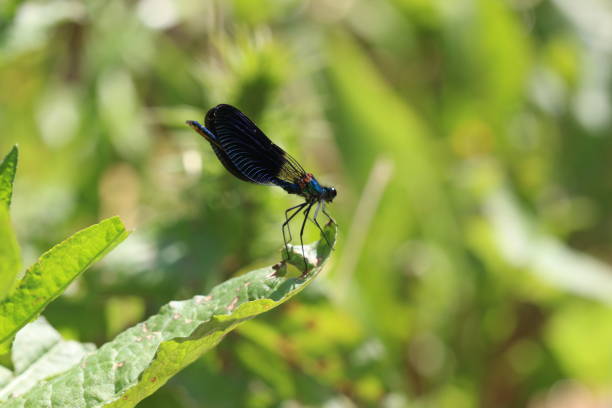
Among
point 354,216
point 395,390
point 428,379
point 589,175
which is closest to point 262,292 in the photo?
point 395,390

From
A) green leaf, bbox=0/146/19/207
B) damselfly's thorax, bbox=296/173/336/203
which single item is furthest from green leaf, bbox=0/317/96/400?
damselfly's thorax, bbox=296/173/336/203

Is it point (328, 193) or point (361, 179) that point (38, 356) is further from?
point (361, 179)

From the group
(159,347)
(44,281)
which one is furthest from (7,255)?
(159,347)

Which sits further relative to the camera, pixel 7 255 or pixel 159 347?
pixel 159 347

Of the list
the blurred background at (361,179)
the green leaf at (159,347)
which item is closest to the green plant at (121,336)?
the green leaf at (159,347)

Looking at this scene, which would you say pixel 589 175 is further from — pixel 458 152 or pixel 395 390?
pixel 395 390

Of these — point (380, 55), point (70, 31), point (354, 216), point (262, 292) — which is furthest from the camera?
point (380, 55)
